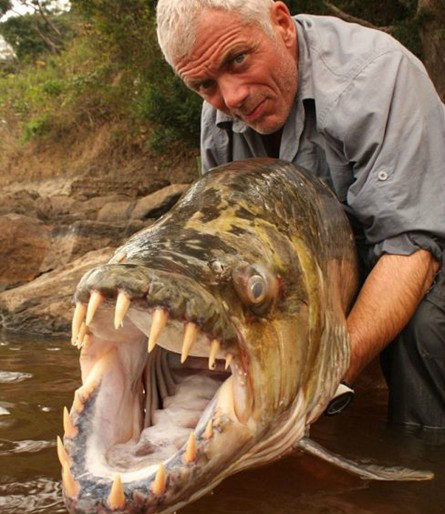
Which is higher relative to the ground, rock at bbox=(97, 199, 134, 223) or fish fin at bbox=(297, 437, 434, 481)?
fish fin at bbox=(297, 437, 434, 481)

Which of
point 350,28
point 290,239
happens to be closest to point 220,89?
point 350,28

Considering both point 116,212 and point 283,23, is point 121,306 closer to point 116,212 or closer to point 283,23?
point 283,23

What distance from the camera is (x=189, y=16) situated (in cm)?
308

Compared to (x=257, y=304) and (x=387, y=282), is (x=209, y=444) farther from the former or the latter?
(x=387, y=282)

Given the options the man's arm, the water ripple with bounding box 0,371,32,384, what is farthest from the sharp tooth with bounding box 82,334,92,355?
the water ripple with bounding box 0,371,32,384

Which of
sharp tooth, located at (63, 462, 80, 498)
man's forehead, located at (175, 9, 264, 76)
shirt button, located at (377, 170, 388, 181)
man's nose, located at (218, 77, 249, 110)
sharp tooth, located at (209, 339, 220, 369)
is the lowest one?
sharp tooth, located at (63, 462, 80, 498)

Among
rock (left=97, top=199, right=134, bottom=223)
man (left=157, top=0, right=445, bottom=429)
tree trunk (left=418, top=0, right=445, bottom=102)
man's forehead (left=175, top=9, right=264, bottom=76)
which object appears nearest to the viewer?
man (left=157, top=0, right=445, bottom=429)

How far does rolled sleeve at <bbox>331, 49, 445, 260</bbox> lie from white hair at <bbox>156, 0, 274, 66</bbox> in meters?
0.49

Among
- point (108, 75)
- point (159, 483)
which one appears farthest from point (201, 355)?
point (108, 75)

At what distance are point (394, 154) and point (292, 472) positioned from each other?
51.2 inches

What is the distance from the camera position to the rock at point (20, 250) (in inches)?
351

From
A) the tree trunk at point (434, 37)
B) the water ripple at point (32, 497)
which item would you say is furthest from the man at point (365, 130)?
the tree trunk at point (434, 37)

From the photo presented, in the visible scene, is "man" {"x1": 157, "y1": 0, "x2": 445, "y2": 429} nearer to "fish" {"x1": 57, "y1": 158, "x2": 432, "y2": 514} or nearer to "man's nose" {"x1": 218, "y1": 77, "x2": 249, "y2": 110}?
"man's nose" {"x1": 218, "y1": 77, "x2": 249, "y2": 110}

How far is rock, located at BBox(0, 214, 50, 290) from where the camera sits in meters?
8.91
